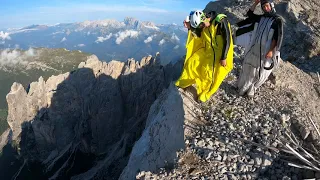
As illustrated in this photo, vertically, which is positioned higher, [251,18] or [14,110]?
[251,18]

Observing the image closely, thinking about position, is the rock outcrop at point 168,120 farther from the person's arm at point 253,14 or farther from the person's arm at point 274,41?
the person's arm at point 253,14

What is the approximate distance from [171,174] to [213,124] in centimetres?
262

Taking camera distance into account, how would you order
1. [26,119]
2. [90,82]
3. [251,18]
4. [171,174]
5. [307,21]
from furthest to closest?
[26,119] < [90,82] < [307,21] < [251,18] < [171,174]

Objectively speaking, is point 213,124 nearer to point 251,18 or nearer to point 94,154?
point 251,18

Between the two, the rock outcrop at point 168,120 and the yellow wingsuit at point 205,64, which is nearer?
the rock outcrop at point 168,120

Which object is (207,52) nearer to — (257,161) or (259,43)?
(259,43)

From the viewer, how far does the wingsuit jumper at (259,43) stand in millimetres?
10193

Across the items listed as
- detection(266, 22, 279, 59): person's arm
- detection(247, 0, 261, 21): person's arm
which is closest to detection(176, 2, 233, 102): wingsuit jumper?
detection(247, 0, 261, 21): person's arm

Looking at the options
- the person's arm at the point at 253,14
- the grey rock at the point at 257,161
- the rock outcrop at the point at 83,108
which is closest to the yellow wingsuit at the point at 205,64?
the person's arm at the point at 253,14

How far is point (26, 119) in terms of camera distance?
2808 inches

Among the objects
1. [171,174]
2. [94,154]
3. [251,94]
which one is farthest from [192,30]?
[94,154]

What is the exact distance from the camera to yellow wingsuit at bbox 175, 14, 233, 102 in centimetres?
1111

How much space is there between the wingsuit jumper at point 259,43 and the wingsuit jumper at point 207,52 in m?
0.88

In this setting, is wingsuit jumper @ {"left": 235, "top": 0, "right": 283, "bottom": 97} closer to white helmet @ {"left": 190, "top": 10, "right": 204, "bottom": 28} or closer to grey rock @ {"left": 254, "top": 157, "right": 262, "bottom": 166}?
white helmet @ {"left": 190, "top": 10, "right": 204, "bottom": 28}
